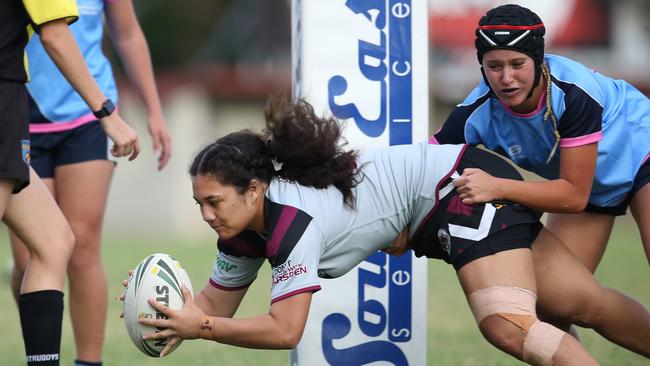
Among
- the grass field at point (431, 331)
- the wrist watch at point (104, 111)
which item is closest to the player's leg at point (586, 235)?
the grass field at point (431, 331)

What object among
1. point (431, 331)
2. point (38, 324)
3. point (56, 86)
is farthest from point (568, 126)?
point (431, 331)

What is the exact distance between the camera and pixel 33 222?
4.21 m

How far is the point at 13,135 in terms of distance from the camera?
4027 millimetres

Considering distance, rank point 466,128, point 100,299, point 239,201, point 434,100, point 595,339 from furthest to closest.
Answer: point 434,100 < point 595,339 < point 100,299 < point 466,128 < point 239,201

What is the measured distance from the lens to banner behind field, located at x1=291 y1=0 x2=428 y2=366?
4922 mm

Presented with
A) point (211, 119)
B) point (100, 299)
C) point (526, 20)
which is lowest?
point (211, 119)

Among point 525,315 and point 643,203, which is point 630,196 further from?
point 525,315

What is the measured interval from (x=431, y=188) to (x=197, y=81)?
20.3 meters

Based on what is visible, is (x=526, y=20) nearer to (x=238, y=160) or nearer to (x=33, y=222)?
(x=238, y=160)

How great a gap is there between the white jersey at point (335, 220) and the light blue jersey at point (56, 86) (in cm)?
133

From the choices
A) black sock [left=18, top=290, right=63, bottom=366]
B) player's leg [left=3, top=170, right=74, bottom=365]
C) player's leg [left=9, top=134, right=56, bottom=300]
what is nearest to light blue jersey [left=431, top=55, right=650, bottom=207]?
player's leg [left=3, top=170, right=74, bottom=365]

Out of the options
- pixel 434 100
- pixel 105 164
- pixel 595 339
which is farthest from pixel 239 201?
pixel 434 100

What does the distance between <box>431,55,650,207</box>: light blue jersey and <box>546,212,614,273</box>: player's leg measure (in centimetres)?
10

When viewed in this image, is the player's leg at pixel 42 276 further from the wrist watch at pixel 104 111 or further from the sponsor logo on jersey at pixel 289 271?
the sponsor logo on jersey at pixel 289 271
